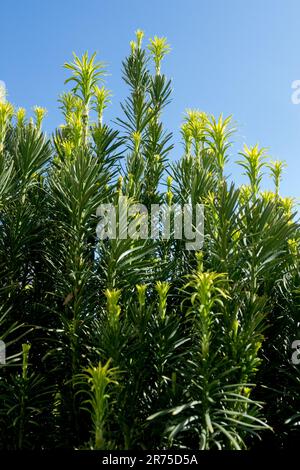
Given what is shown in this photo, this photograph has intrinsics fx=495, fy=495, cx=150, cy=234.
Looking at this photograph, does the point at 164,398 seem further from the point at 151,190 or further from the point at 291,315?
the point at 151,190

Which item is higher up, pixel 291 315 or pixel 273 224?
pixel 273 224

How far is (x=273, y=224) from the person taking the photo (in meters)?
2.31

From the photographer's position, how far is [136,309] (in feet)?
6.91

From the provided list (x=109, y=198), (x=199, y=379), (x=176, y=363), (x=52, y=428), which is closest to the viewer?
(x=199, y=379)

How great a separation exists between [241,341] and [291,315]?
18.7 inches

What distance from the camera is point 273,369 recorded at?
2379 mm

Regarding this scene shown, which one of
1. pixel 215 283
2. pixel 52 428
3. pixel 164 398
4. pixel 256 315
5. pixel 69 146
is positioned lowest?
pixel 52 428

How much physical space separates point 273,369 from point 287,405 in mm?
204

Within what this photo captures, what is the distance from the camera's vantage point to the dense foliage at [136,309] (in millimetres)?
1964

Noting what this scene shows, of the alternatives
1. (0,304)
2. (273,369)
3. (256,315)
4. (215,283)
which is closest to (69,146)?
(0,304)

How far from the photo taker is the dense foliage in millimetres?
1964

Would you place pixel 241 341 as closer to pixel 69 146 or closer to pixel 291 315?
pixel 291 315

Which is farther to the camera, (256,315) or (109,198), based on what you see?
(109,198)

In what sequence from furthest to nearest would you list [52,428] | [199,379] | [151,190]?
1. [151,190]
2. [52,428]
3. [199,379]
